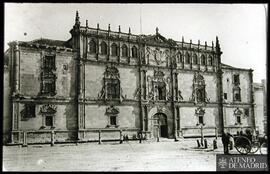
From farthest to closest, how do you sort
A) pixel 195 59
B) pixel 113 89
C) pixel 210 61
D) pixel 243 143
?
pixel 210 61 < pixel 195 59 < pixel 113 89 < pixel 243 143

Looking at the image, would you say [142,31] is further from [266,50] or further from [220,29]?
Answer: [266,50]

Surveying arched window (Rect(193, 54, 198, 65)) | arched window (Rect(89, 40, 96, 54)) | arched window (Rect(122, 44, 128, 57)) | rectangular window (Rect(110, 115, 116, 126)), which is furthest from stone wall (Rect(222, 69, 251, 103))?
arched window (Rect(89, 40, 96, 54))

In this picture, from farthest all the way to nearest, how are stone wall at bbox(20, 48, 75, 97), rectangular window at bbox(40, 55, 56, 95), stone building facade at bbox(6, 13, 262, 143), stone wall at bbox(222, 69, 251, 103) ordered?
stone wall at bbox(222, 69, 251, 103) → rectangular window at bbox(40, 55, 56, 95) → stone building facade at bbox(6, 13, 262, 143) → stone wall at bbox(20, 48, 75, 97)

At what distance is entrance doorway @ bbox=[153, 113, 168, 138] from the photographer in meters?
32.6

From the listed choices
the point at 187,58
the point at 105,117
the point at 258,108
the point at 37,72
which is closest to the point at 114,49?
the point at 105,117

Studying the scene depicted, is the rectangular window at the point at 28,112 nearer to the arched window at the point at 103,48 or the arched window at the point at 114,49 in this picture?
the arched window at the point at 103,48

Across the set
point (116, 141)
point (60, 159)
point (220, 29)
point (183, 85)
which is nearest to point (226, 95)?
point (183, 85)

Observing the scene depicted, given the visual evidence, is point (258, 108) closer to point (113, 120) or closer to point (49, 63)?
point (113, 120)

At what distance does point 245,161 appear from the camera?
46.4ft

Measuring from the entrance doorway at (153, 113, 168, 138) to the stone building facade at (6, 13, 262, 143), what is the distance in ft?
0.37

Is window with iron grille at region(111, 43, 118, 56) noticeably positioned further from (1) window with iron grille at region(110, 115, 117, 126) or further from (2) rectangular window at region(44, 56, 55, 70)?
(1) window with iron grille at region(110, 115, 117, 126)

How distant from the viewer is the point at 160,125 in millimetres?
33250

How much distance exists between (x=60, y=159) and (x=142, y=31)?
10.7 metres

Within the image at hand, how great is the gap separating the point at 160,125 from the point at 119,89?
6650 millimetres
